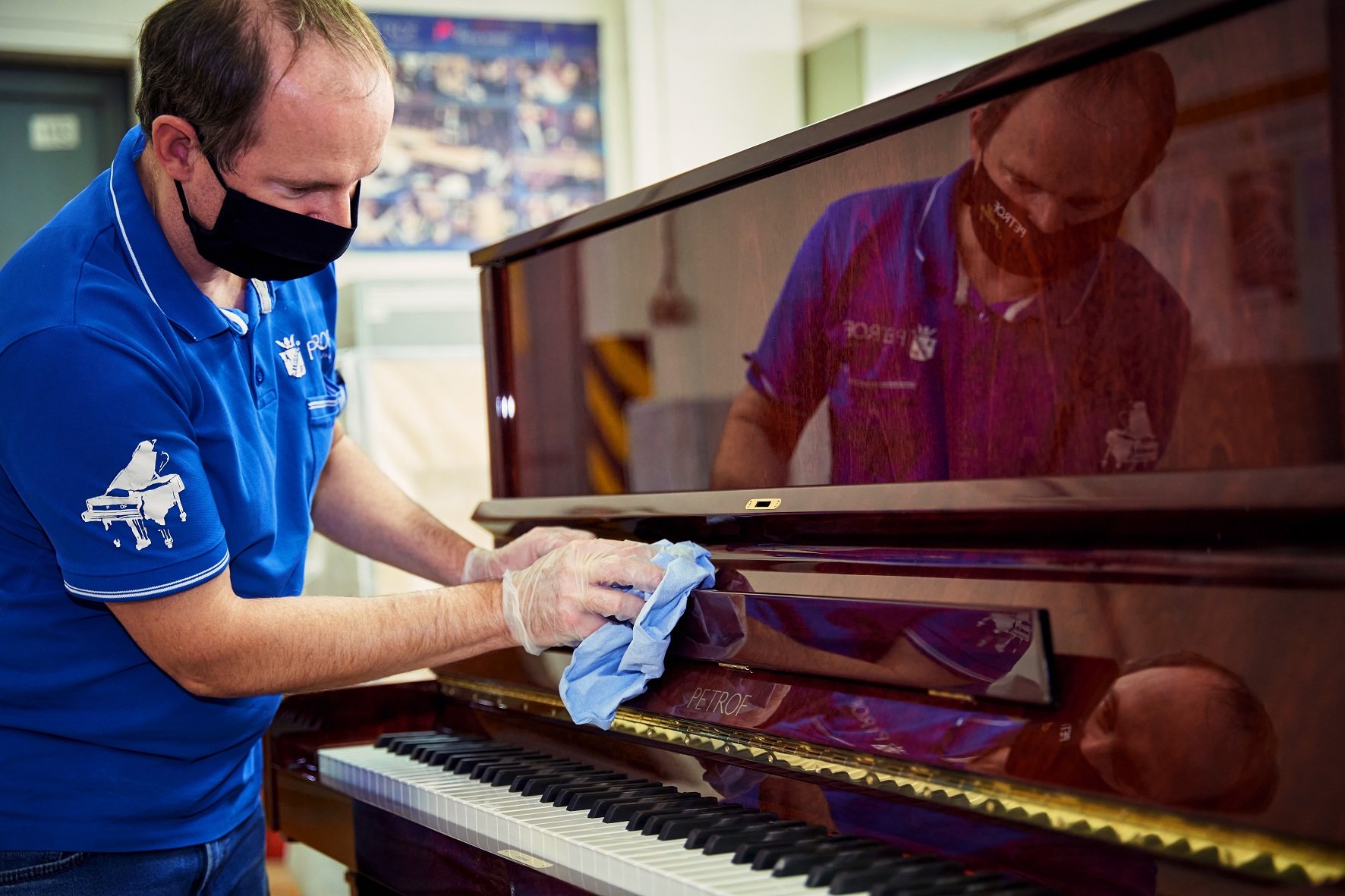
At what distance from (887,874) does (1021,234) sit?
599 mm

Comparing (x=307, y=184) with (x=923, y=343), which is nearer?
(x=923, y=343)

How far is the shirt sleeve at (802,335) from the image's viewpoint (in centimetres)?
142

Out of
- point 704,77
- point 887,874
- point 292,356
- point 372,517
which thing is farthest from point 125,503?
point 704,77

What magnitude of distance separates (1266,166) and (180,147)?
123cm

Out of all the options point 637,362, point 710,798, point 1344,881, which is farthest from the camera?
point 637,362

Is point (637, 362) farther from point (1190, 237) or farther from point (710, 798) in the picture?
point (1190, 237)

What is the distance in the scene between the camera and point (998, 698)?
3.57 feet

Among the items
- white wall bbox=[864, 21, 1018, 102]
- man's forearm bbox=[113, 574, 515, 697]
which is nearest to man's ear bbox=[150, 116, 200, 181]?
man's forearm bbox=[113, 574, 515, 697]

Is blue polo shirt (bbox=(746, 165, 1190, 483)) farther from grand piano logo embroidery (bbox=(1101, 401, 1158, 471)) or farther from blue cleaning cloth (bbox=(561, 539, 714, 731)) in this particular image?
blue cleaning cloth (bbox=(561, 539, 714, 731))

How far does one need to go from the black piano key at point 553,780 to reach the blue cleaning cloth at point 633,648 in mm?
78

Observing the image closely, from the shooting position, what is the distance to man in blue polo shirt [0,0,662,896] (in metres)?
1.38

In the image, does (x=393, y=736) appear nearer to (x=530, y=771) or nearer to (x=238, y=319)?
(x=530, y=771)

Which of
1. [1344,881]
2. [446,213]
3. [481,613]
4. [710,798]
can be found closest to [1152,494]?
[1344,881]

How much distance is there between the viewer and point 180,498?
1.40m
